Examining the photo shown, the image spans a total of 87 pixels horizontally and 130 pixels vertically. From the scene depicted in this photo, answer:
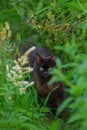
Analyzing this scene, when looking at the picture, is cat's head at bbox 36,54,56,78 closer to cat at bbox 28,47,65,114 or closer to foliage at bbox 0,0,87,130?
cat at bbox 28,47,65,114

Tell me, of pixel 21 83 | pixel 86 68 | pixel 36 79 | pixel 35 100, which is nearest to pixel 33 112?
pixel 35 100

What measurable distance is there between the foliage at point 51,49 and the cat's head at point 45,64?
4.2 inches

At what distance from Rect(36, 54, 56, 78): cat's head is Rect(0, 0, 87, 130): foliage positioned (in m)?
0.11

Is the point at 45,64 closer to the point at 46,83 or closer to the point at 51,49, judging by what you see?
the point at 46,83

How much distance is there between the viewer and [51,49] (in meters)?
4.76

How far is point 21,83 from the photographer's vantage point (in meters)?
2.97

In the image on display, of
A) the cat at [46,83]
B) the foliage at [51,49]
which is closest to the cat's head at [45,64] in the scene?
the cat at [46,83]

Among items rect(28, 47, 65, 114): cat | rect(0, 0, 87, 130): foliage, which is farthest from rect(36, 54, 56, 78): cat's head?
rect(0, 0, 87, 130): foliage

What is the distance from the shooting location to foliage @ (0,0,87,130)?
6.66ft

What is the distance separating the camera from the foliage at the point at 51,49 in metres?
2.03

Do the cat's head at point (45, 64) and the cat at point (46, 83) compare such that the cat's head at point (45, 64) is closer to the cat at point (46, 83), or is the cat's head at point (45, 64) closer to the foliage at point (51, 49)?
the cat at point (46, 83)

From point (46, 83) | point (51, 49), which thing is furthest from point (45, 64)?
point (51, 49)

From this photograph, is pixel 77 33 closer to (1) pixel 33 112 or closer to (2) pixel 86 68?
(1) pixel 33 112

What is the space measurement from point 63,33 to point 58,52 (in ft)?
0.92
